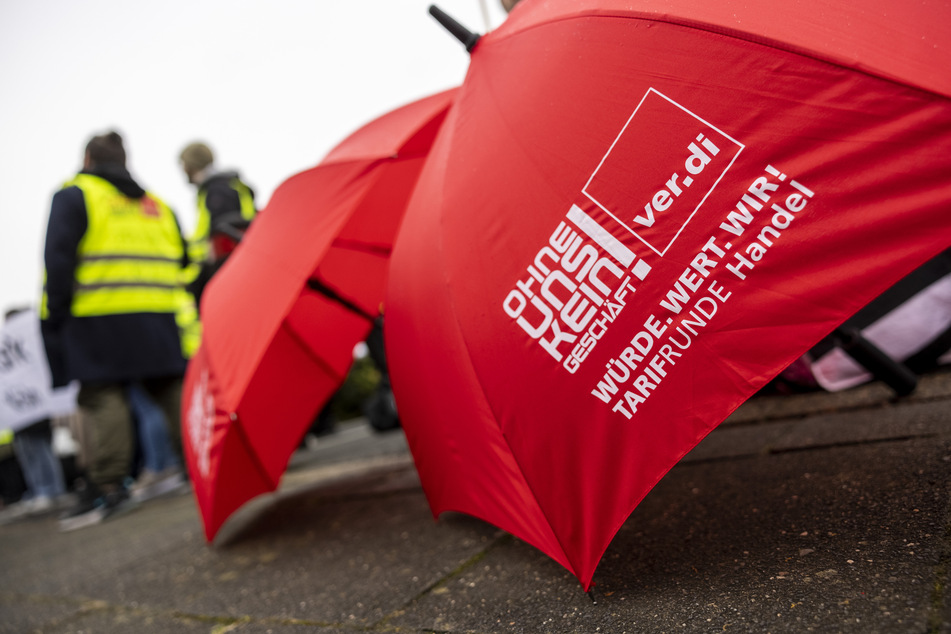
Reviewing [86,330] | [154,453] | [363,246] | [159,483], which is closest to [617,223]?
[363,246]

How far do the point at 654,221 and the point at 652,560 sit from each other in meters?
0.82

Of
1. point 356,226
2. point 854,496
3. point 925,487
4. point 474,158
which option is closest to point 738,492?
point 854,496

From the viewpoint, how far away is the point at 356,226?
9.45 feet

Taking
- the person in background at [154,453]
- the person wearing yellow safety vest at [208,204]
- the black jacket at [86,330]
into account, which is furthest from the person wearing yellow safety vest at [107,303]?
the person in background at [154,453]

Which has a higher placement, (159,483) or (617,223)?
(617,223)

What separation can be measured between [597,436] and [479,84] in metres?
0.87

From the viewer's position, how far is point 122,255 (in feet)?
14.4

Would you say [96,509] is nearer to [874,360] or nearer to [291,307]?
[291,307]

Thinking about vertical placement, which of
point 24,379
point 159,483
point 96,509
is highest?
point 24,379

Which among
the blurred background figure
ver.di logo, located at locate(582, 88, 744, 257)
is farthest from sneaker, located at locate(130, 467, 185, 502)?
ver.di logo, located at locate(582, 88, 744, 257)

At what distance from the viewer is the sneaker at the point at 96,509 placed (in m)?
4.55

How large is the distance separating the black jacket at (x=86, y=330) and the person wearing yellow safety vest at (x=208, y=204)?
0.41 metres

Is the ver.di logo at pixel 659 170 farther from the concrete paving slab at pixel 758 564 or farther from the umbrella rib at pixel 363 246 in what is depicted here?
the umbrella rib at pixel 363 246

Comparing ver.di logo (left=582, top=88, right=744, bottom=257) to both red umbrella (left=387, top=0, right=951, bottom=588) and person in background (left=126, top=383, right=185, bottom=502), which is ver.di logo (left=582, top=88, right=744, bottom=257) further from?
person in background (left=126, top=383, right=185, bottom=502)
